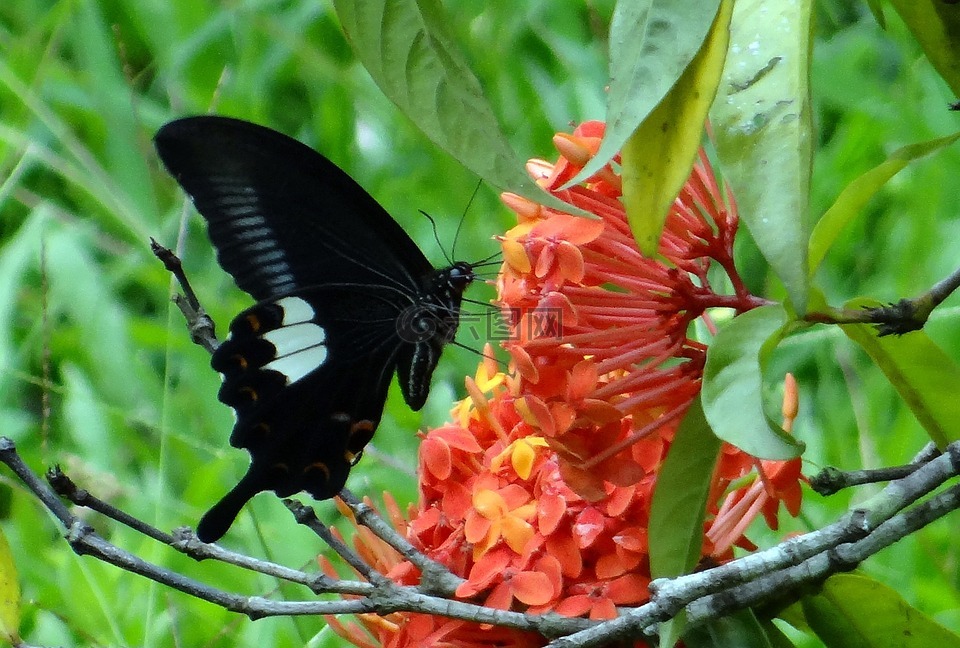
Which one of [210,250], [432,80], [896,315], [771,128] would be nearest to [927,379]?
[896,315]

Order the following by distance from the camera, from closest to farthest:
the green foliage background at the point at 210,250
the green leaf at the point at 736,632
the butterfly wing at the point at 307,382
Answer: the green leaf at the point at 736,632 → the butterfly wing at the point at 307,382 → the green foliage background at the point at 210,250

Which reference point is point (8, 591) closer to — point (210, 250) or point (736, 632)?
point (736, 632)

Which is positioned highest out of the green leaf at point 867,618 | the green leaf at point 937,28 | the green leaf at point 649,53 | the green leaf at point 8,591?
the green leaf at point 937,28

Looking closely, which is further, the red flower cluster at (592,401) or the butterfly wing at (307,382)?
the butterfly wing at (307,382)

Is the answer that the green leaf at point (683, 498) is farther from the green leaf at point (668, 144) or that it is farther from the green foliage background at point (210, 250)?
the green foliage background at point (210, 250)

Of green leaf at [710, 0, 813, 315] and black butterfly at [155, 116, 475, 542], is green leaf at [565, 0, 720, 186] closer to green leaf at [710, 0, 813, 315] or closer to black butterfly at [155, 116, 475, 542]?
green leaf at [710, 0, 813, 315]

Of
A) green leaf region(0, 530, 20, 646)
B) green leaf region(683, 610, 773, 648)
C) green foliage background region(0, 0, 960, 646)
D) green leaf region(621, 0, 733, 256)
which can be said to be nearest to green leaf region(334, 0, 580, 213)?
green leaf region(621, 0, 733, 256)

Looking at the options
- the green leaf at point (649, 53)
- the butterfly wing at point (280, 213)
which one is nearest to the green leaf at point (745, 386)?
the green leaf at point (649, 53)

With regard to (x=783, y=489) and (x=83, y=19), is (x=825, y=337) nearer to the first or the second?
(x=783, y=489)
